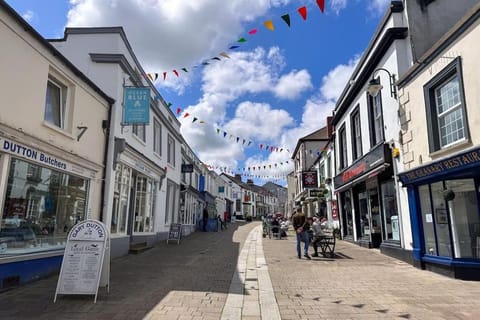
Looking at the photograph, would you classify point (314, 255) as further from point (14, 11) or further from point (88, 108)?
point (14, 11)

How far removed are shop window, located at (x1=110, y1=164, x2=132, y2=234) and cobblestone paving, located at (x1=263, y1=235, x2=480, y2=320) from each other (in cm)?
522

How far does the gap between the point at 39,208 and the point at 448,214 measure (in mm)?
9523

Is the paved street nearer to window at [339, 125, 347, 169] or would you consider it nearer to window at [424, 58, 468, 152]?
window at [424, 58, 468, 152]

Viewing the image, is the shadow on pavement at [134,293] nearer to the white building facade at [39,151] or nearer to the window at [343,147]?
the white building facade at [39,151]

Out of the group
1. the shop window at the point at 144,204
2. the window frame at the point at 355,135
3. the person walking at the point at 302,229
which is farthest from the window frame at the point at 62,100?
the window frame at the point at 355,135

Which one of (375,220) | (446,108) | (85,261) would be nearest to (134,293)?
(85,261)

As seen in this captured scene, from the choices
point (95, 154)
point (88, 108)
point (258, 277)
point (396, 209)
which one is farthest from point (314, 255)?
point (88, 108)

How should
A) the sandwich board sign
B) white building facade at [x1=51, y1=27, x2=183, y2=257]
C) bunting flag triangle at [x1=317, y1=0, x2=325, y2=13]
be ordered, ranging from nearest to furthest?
the sandwich board sign → bunting flag triangle at [x1=317, y1=0, x2=325, y2=13] → white building facade at [x1=51, y1=27, x2=183, y2=257]

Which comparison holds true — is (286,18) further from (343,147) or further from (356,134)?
(343,147)

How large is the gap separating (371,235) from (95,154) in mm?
10503

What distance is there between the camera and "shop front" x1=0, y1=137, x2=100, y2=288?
21.1ft

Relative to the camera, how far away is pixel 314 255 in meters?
11.4

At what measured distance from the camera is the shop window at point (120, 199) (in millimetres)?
11055

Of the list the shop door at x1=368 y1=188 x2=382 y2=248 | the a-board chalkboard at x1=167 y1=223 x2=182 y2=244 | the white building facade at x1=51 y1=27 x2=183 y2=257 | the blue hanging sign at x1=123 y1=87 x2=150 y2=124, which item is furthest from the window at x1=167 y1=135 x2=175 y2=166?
the shop door at x1=368 y1=188 x2=382 y2=248
